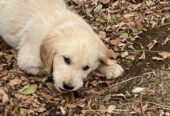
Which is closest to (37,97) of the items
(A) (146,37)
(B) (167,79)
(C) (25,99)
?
(C) (25,99)

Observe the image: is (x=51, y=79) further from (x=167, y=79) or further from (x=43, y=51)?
(x=167, y=79)

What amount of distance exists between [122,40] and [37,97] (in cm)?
172

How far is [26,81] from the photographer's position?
5648 millimetres

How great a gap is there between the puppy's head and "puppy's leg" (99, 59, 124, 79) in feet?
1.32

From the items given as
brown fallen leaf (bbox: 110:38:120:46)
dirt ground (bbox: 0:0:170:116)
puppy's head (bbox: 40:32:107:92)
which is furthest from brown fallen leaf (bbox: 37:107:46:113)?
brown fallen leaf (bbox: 110:38:120:46)

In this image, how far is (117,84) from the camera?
5.61m

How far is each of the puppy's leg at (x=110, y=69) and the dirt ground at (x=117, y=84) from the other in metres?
0.06

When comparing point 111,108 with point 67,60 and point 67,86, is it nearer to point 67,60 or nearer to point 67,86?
point 67,86

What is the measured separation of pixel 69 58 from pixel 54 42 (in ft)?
0.92

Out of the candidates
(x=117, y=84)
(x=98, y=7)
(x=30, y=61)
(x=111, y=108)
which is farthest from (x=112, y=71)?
(x=98, y=7)

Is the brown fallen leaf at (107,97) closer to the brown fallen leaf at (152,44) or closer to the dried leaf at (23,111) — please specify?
the dried leaf at (23,111)

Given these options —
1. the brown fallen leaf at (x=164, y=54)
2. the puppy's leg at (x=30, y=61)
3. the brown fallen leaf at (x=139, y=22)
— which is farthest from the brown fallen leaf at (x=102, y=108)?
the brown fallen leaf at (x=139, y=22)

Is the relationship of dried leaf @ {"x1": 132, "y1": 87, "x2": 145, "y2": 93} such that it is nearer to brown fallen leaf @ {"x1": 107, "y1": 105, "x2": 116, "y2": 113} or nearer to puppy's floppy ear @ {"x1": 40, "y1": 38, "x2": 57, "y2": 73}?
brown fallen leaf @ {"x1": 107, "y1": 105, "x2": 116, "y2": 113}

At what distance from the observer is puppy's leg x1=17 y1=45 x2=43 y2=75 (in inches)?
222
